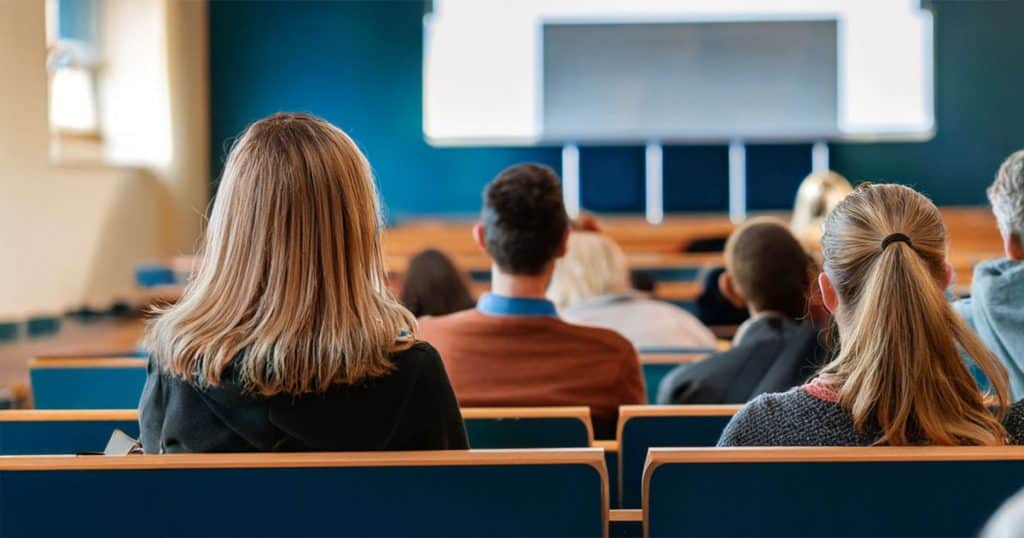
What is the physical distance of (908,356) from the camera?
1535mm

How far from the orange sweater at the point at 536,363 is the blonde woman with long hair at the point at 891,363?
822 mm

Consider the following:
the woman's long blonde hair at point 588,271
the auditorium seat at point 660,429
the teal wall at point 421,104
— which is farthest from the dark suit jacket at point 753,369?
the teal wall at point 421,104

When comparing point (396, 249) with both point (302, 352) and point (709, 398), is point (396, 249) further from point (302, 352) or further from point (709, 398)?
point (302, 352)

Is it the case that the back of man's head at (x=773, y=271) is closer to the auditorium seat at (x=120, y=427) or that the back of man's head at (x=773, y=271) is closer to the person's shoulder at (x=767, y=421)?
the auditorium seat at (x=120, y=427)

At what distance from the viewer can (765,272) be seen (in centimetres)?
273

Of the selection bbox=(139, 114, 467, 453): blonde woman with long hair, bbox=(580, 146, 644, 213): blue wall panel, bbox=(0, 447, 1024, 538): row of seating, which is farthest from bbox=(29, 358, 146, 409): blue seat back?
bbox=(580, 146, 644, 213): blue wall panel

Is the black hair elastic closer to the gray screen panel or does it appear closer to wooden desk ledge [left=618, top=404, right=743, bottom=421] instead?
wooden desk ledge [left=618, top=404, right=743, bottom=421]

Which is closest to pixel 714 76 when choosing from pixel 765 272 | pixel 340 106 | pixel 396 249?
pixel 340 106

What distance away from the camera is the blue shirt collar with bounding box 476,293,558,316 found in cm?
253

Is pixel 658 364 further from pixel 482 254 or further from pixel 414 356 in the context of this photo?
pixel 482 254

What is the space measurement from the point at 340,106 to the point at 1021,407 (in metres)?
9.45

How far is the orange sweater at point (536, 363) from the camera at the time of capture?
7.96 ft

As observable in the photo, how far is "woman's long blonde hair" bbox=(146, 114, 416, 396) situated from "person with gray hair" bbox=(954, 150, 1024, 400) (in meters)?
1.15

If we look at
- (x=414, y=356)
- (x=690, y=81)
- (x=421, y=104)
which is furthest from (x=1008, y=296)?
(x=421, y=104)
